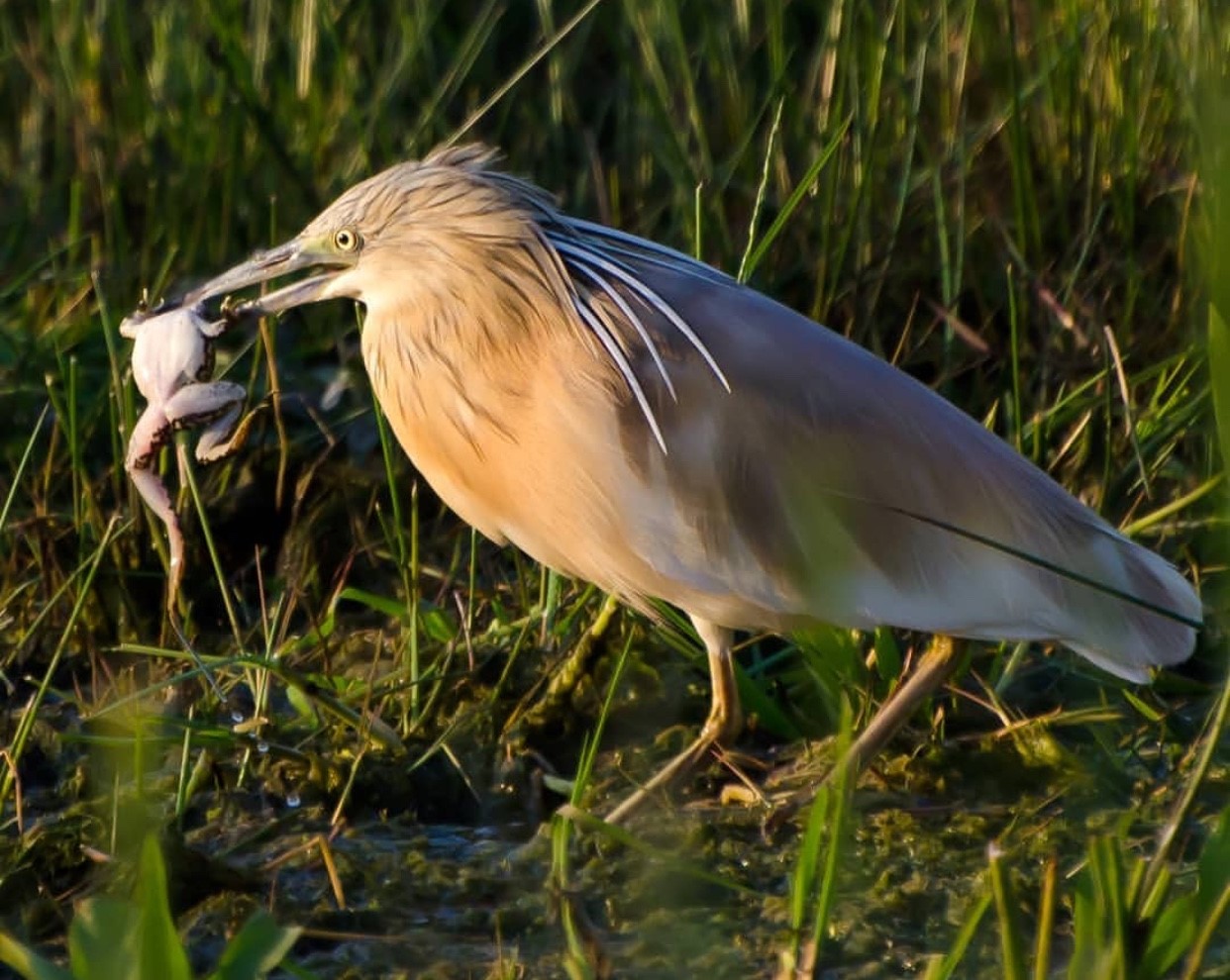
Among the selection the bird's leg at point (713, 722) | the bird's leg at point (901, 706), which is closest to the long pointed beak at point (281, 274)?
the bird's leg at point (713, 722)

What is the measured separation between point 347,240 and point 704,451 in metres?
0.53

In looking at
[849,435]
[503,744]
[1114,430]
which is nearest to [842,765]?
[849,435]

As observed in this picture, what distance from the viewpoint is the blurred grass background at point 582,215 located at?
2.57 meters

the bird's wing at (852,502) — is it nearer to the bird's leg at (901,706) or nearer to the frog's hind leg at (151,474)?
the bird's leg at (901,706)

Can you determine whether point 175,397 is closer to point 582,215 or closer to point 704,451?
point 704,451

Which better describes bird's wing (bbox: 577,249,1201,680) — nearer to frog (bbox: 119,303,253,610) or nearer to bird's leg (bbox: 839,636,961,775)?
bird's leg (bbox: 839,636,961,775)

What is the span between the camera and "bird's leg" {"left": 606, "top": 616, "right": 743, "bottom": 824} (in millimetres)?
2570

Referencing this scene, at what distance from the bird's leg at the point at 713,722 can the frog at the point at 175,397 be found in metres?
0.62

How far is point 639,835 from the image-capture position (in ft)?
8.35

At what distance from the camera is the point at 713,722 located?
8.64ft

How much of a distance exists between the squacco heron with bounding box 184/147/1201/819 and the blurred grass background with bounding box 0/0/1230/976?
3.5 inches

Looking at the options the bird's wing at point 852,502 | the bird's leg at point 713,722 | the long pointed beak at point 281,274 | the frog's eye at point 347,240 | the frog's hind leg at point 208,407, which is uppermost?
the frog's eye at point 347,240

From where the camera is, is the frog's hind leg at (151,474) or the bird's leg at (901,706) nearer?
the frog's hind leg at (151,474)

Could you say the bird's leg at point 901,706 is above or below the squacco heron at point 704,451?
below
